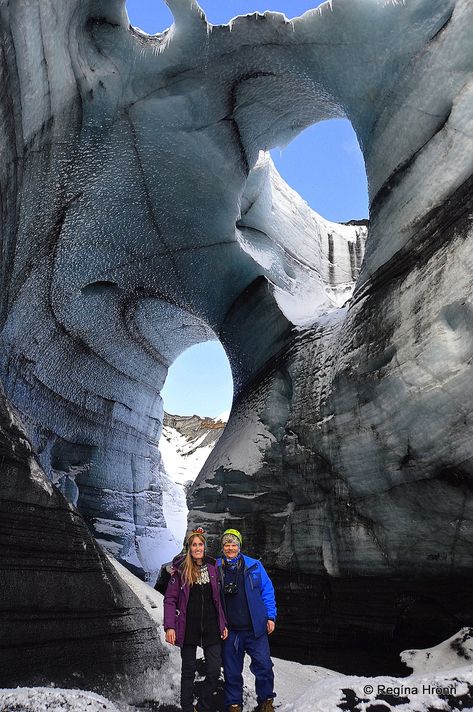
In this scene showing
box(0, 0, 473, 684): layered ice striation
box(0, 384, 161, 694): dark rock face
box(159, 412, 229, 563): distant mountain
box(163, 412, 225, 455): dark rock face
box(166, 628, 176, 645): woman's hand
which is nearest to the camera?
box(166, 628, 176, 645): woman's hand

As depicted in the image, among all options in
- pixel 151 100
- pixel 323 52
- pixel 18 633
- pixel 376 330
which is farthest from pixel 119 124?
pixel 18 633

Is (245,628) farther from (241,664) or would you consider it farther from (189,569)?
(189,569)

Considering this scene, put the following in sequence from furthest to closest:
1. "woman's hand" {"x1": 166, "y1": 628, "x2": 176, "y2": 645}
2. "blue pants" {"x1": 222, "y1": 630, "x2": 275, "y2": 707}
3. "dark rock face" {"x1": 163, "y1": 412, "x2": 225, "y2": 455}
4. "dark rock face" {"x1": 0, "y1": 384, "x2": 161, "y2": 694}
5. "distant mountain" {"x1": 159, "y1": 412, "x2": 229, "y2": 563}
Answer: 1. "dark rock face" {"x1": 163, "y1": 412, "x2": 225, "y2": 455}
2. "distant mountain" {"x1": 159, "y1": 412, "x2": 229, "y2": 563}
3. "dark rock face" {"x1": 0, "y1": 384, "x2": 161, "y2": 694}
4. "blue pants" {"x1": 222, "y1": 630, "x2": 275, "y2": 707}
5. "woman's hand" {"x1": 166, "y1": 628, "x2": 176, "y2": 645}

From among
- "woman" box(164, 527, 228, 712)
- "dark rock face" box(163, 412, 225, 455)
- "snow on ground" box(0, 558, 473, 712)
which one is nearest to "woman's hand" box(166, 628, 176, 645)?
"woman" box(164, 527, 228, 712)

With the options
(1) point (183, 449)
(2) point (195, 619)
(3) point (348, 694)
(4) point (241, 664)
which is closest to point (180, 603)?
(2) point (195, 619)

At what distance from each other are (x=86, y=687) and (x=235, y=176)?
642 centimetres

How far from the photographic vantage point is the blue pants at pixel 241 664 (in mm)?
3041

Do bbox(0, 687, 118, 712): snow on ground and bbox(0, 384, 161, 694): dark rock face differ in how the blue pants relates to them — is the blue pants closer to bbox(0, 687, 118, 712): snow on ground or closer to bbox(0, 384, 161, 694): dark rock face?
bbox(0, 687, 118, 712): snow on ground

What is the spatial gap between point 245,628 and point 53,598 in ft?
4.73

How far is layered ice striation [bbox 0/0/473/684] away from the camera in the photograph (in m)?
4.28

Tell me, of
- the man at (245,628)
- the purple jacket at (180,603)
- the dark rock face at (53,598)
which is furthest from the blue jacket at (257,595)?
the dark rock face at (53,598)

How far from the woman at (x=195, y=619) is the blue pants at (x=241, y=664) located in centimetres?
11

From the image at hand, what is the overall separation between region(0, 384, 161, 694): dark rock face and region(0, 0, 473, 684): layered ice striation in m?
2.15

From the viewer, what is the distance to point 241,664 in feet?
10.2
